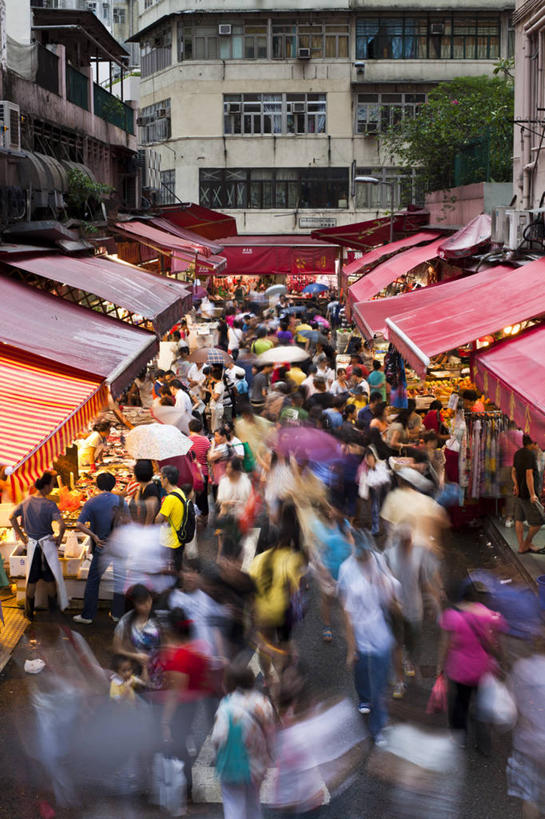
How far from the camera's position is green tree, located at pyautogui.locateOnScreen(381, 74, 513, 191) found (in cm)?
2159

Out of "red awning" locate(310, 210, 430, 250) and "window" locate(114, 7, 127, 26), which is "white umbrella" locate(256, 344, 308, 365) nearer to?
"red awning" locate(310, 210, 430, 250)

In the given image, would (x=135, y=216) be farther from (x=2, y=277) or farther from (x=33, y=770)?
(x=33, y=770)

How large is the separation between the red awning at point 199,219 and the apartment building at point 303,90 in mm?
9983

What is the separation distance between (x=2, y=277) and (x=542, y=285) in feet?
22.1

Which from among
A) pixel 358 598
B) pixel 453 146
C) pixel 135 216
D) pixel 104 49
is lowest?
pixel 358 598

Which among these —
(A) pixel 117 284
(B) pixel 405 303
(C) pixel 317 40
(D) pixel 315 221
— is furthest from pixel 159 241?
(C) pixel 317 40

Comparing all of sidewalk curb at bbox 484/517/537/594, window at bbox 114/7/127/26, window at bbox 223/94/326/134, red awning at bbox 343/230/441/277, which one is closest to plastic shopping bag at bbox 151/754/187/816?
sidewalk curb at bbox 484/517/537/594

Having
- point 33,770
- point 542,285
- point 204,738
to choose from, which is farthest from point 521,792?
point 542,285

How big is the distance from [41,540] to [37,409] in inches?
92.3

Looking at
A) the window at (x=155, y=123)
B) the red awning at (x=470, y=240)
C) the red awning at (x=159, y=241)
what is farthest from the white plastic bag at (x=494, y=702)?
the window at (x=155, y=123)

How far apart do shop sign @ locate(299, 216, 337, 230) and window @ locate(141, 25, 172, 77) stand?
921 centimetres

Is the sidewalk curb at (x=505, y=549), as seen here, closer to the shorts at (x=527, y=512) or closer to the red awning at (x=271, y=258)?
the shorts at (x=527, y=512)

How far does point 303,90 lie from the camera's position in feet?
139

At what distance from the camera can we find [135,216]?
25.8 meters
